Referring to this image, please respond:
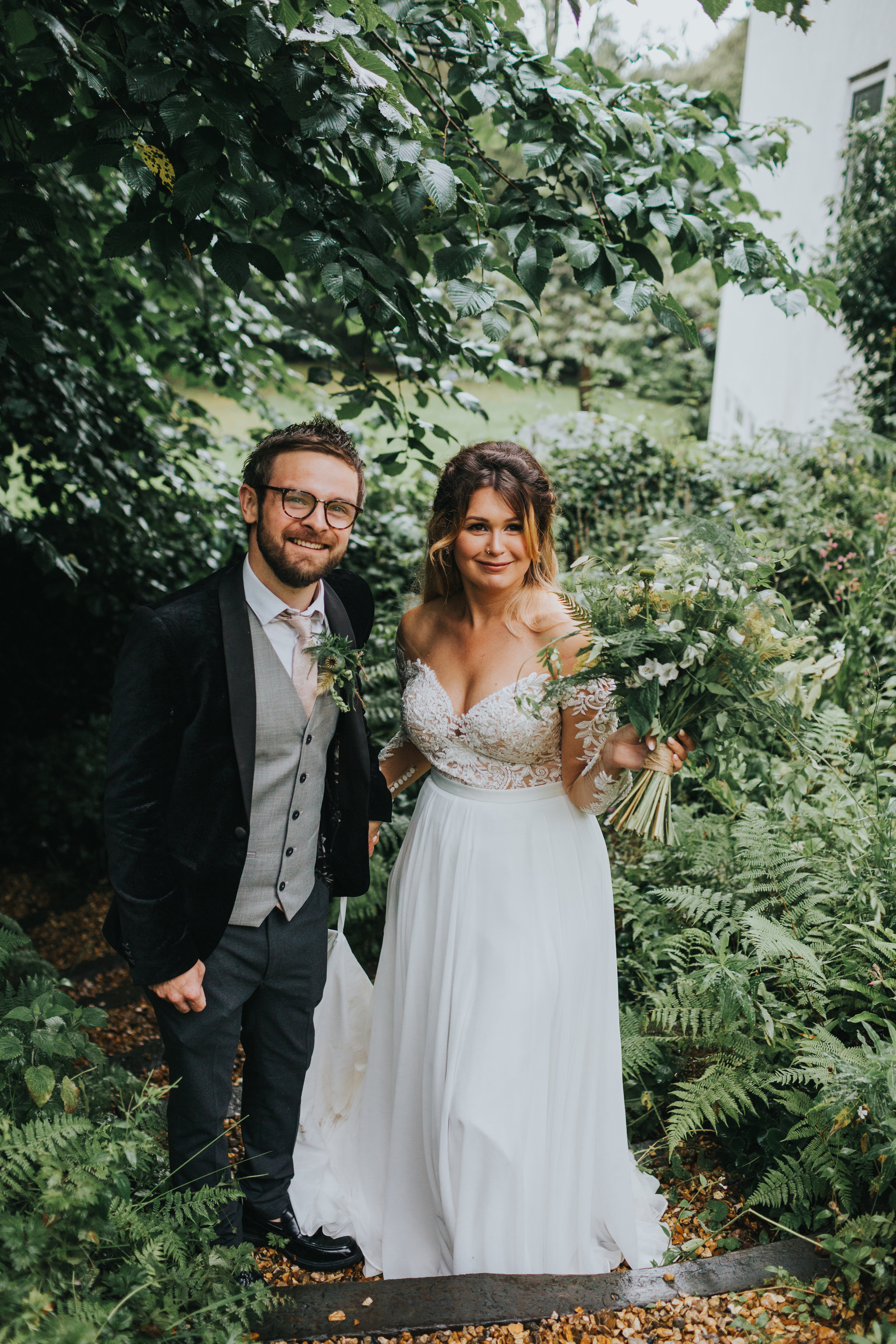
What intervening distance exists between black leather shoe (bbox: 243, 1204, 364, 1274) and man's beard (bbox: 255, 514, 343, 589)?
1.94m

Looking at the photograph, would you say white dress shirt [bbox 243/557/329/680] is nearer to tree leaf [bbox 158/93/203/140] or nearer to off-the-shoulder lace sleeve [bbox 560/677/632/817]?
Result: off-the-shoulder lace sleeve [bbox 560/677/632/817]

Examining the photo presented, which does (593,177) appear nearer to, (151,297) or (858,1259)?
(858,1259)

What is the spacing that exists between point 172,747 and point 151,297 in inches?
141

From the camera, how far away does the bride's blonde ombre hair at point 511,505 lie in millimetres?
2670

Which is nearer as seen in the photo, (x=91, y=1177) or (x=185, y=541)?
(x=91, y=1177)

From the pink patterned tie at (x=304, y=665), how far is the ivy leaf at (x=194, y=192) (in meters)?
1.02

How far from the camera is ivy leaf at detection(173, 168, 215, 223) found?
84.0 inches

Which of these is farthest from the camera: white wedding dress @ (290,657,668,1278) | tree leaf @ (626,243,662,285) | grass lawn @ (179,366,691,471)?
grass lawn @ (179,366,691,471)

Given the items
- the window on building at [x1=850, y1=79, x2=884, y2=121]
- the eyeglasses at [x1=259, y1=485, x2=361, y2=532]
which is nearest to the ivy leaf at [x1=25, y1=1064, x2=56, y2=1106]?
the eyeglasses at [x1=259, y1=485, x2=361, y2=532]

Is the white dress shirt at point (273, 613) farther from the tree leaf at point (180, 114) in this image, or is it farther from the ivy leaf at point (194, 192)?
the tree leaf at point (180, 114)

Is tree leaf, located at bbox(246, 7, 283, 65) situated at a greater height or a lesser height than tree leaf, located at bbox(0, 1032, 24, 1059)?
greater

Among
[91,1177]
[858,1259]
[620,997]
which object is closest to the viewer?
[91,1177]

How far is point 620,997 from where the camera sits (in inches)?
147

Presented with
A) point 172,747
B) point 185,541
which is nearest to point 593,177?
point 172,747
